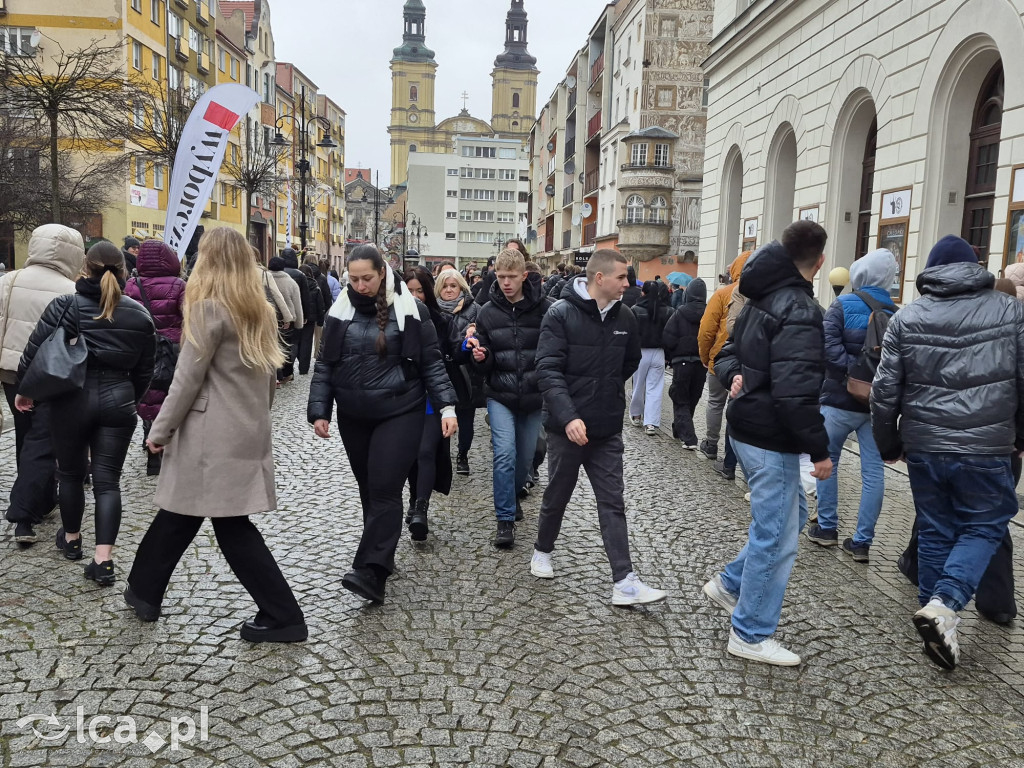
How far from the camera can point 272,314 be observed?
451 centimetres

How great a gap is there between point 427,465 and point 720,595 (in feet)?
8.19

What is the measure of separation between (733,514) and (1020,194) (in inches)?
252

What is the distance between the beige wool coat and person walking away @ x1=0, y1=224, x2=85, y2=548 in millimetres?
2067

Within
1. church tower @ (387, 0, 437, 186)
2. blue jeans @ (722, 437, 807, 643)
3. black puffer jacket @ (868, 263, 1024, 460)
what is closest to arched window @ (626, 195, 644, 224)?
black puffer jacket @ (868, 263, 1024, 460)

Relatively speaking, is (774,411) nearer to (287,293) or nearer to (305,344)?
(287,293)

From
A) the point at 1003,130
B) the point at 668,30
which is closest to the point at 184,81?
the point at 668,30

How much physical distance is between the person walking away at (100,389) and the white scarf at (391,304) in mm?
1212

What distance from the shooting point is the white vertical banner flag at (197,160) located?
10031mm

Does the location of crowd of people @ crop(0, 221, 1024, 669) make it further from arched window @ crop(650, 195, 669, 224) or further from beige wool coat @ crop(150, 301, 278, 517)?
arched window @ crop(650, 195, 669, 224)

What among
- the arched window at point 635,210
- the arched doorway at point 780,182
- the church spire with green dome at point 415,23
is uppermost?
the church spire with green dome at point 415,23

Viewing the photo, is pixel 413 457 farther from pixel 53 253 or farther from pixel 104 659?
pixel 53 253

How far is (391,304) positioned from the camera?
5.16 meters

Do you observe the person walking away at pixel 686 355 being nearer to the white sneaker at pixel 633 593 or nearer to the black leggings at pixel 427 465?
the black leggings at pixel 427 465

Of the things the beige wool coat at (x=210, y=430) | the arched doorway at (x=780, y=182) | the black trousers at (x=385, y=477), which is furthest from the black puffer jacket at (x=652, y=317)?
the arched doorway at (x=780, y=182)
